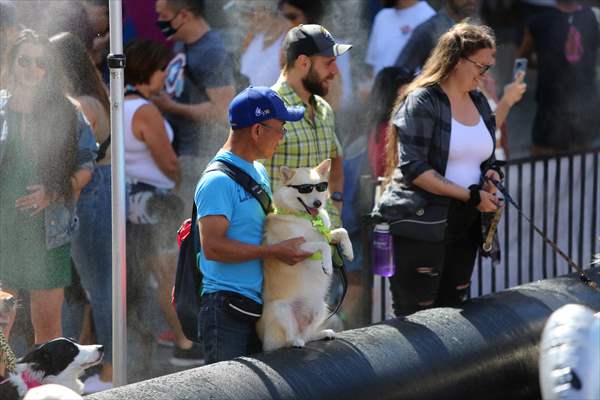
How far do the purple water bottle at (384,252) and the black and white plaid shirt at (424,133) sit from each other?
0.27 m

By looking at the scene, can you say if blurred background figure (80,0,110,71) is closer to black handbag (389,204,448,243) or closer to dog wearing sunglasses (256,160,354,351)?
black handbag (389,204,448,243)

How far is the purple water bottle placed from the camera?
18.5 ft

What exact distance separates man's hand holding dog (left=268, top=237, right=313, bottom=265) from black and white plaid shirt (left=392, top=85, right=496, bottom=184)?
4.30 feet

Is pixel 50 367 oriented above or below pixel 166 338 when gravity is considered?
above

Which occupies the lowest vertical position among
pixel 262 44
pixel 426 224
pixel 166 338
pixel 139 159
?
pixel 166 338

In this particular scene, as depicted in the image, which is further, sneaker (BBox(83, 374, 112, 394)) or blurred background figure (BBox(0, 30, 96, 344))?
sneaker (BBox(83, 374, 112, 394))

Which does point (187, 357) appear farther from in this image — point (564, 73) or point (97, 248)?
point (564, 73)

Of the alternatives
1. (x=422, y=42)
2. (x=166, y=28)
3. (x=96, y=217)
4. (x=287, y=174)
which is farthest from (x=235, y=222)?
(x=422, y=42)

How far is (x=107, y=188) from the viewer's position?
6.57m

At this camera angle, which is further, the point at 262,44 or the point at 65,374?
the point at 262,44

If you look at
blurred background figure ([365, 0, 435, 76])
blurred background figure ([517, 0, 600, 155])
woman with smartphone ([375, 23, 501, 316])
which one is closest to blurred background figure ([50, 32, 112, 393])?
woman with smartphone ([375, 23, 501, 316])

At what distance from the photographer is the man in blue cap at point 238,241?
14.4ft

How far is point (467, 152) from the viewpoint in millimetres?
5684

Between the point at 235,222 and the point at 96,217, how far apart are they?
88.1 inches
